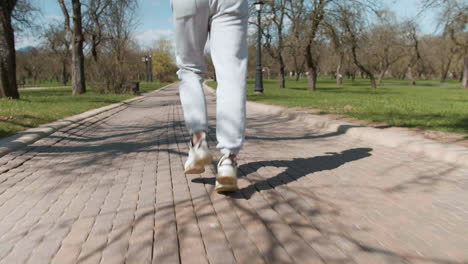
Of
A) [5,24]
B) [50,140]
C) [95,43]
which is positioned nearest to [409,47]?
[95,43]

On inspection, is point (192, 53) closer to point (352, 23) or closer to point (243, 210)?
point (243, 210)

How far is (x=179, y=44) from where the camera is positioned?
2652 mm

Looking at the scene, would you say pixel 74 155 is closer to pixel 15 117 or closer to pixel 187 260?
pixel 187 260

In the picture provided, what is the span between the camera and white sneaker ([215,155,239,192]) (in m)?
2.47

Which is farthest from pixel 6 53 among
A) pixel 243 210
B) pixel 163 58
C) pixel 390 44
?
pixel 163 58

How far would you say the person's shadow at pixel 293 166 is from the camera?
9.18 feet

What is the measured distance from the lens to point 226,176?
2471 millimetres

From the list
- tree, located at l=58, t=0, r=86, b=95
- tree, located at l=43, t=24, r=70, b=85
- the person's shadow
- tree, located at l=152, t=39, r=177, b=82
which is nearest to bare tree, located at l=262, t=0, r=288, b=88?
tree, located at l=58, t=0, r=86, b=95

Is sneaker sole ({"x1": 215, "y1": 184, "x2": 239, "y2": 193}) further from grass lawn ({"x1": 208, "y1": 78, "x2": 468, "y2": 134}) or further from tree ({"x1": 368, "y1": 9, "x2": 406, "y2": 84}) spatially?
tree ({"x1": 368, "y1": 9, "x2": 406, "y2": 84})

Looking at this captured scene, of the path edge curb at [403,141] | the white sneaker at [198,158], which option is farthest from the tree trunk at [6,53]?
the white sneaker at [198,158]

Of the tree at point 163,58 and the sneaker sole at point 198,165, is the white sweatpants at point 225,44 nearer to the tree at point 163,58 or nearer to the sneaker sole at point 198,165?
the sneaker sole at point 198,165

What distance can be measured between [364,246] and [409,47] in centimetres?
5408

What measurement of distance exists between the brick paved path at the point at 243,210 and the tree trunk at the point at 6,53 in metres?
11.2

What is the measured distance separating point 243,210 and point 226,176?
0.29 meters
